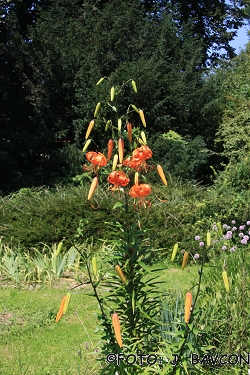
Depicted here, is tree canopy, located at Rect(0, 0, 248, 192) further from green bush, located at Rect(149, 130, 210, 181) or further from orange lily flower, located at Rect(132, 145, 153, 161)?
orange lily flower, located at Rect(132, 145, 153, 161)

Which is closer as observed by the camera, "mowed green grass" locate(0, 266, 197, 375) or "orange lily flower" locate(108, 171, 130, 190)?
"orange lily flower" locate(108, 171, 130, 190)

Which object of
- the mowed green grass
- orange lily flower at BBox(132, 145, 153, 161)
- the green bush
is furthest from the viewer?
the green bush

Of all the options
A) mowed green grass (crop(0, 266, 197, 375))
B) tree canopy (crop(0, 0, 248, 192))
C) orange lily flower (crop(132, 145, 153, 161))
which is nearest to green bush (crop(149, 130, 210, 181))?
tree canopy (crop(0, 0, 248, 192))

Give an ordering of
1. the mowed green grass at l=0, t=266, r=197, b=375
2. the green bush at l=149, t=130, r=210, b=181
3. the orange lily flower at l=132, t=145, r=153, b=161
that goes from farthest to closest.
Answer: the green bush at l=149, t=130, r=210, b=181
the mowed green grass at l=0, t=266, r=197, b=375
the orange lily flower at l=132, t=145, r=153, b=161

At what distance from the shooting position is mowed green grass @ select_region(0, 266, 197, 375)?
11.1ft

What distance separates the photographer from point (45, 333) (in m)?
4.14

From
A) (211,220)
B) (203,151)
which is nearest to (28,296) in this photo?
(211,220)

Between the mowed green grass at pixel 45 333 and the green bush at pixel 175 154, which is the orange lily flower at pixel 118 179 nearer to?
the mowed green grass at pixel 45 333

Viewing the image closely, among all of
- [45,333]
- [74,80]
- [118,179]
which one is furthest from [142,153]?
[74,80]

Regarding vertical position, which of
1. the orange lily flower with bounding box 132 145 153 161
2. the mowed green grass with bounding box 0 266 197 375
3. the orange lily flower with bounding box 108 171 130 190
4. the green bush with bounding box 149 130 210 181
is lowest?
the mowed green grass with bounding box 0 266 197 375

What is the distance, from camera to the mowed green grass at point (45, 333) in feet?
11.1

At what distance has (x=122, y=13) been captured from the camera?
36.7 ft

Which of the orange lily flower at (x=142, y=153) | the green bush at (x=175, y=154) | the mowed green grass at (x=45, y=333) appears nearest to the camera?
the orange lily flower at (x=142, y=153)

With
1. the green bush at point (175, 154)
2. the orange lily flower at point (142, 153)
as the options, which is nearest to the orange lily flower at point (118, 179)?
the orange lily flower at point (142, 153)
